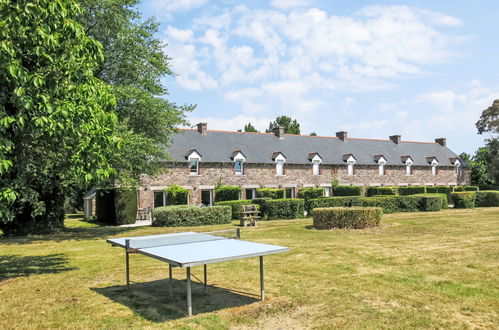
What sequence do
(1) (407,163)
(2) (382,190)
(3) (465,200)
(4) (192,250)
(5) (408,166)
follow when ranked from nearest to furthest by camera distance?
(4) (192,250)
(3) (465,200)
(2) (382,190)
(1) (407,163)
(5) (408,166)

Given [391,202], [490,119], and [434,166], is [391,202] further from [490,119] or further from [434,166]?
[490,119]

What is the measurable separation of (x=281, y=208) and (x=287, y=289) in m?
19.4

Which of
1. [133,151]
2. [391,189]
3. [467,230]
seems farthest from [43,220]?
[391,189]

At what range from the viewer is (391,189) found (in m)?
40.9

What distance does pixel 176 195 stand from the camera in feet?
114

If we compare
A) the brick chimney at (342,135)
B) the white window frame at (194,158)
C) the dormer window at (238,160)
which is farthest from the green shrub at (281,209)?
the brick chimney at (342,135)

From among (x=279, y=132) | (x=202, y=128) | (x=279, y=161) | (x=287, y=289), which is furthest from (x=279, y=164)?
(x=287, y=289)

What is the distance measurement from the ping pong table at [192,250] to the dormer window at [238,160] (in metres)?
27.8

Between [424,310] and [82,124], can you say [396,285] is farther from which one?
[82,124]

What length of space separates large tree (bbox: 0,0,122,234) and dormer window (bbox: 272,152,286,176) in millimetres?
29911

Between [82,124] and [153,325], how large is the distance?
16.8 feet

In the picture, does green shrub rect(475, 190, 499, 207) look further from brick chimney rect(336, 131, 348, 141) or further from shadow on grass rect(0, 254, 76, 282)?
shadow on grass rect(0, 254, 76, 282)

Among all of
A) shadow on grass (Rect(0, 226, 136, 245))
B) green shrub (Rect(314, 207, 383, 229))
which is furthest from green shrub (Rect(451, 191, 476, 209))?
shadow on grass (Rect(0, 226, 136, 245))

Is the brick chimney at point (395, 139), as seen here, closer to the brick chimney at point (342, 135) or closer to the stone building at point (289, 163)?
the stone building at point (289, 163)
